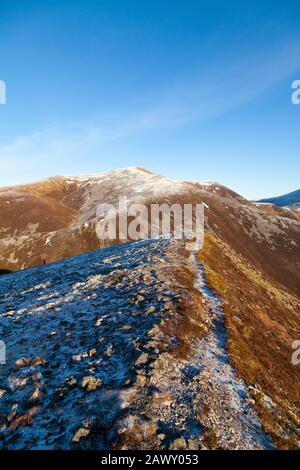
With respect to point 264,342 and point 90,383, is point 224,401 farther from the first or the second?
point 264,342

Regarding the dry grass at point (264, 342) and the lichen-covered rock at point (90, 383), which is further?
the lichen-covered rock at point (90, 383)

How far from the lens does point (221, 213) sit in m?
199

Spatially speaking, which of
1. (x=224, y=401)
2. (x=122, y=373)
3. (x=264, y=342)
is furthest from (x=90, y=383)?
(x=264, y=342)

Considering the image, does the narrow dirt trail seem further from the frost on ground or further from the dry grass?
the dry grass

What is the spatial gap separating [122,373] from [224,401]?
12.3ft

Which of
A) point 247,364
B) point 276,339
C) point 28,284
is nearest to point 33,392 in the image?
point 247,364

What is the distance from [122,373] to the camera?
1282 centimetres

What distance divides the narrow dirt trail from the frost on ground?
4 cm

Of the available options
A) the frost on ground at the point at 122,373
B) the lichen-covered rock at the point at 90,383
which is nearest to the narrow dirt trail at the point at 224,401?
the frost on ground at the point at 122,373

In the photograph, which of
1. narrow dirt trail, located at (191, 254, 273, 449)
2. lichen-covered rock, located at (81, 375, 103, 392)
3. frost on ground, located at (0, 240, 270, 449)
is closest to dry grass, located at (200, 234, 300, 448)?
narrow dirt trail, located at (191, 254, 273, 449)

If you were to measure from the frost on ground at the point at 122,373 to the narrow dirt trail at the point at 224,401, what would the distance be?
0.12 ft

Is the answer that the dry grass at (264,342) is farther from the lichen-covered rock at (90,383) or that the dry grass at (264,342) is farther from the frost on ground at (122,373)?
the lichen-covered rock at (90,383)

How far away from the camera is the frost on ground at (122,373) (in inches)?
400
